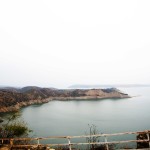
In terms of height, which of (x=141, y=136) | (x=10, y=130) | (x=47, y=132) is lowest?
(x=47, y=132)

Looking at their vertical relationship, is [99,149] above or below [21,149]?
below

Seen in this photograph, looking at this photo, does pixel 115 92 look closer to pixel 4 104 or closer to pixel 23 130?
pixel 4 104

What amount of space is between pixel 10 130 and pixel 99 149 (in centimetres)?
2064

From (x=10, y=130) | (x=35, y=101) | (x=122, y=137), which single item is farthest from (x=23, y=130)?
(x=35, y=101)

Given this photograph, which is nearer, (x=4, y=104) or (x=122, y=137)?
(x=122, y=137)

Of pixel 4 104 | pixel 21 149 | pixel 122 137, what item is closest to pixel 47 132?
pixel 122 137

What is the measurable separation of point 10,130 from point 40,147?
846 inches

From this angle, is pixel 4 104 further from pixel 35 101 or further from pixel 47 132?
pixel 47 132

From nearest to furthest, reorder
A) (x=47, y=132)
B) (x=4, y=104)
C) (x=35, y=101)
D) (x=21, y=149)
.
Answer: (x=21, y=149) < (x=47, y=132) < (x=4, y=104) < (x=35, y=101)

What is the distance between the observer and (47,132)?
43.3m

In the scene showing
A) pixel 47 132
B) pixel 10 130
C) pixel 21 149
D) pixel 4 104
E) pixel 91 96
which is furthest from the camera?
pixel 91 96

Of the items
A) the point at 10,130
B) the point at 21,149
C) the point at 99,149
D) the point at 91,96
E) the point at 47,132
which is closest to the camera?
the point at 21,149

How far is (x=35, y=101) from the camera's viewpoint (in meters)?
110

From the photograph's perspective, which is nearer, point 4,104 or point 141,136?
point 141,136
